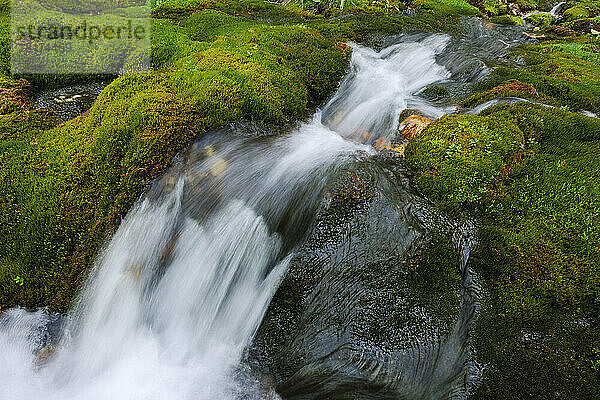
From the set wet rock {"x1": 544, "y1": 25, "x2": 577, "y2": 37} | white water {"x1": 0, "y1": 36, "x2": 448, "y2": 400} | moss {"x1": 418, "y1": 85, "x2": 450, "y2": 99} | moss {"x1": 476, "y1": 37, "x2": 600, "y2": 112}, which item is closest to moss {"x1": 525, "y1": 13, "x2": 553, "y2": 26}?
wet rock {"x1": 544, "y1": 25, "x2": 577, "y2": 37}

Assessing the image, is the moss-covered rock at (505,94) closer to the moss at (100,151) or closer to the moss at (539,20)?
the moss at (100,151)

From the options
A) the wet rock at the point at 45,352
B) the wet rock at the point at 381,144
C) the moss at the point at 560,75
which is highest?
the moss at the point at 560,75

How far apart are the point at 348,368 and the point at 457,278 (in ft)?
7.05

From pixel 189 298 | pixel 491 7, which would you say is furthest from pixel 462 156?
pixel 491 7

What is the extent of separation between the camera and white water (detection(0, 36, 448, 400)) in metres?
4.89

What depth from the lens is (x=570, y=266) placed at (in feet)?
16.1

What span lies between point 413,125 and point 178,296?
6.56m

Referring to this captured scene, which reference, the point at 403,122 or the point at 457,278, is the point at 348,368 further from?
the point at 403,122

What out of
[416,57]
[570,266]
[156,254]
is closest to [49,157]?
[156,254]

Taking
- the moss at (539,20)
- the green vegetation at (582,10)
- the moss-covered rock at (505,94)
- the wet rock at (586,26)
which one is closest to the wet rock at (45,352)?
the moss-covered rock at (505,94)

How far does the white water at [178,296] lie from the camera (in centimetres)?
489

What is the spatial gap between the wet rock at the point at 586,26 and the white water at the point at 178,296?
95.6 ft

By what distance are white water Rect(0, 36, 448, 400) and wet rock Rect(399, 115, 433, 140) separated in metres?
2.91

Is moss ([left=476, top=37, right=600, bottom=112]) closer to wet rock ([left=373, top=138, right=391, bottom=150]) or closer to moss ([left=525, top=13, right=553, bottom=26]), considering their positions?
wet rock ([left=373, top=138, right=391, bottom=150])
